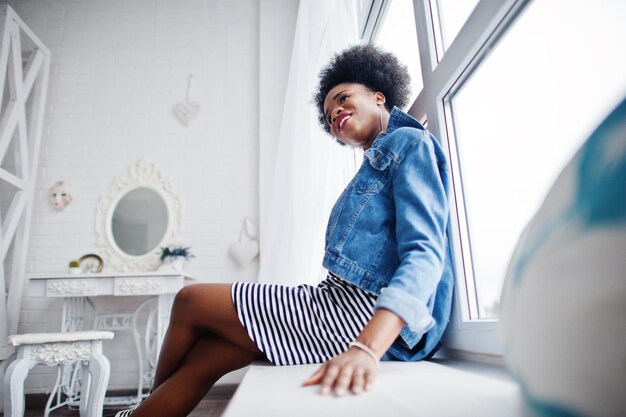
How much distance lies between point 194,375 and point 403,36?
142cm

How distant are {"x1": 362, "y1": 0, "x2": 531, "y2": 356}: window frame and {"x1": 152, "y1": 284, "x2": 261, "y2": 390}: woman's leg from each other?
1.61 ft

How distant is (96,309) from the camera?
261 cm

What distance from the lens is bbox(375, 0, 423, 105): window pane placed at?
1440 mm

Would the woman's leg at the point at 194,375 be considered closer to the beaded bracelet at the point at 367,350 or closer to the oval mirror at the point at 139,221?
the beaded bracelet at the point at 367,350

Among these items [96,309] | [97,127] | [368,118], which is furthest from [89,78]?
[368,118]

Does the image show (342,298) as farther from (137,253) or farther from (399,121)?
(137,253)

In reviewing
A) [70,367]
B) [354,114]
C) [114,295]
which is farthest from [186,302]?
[70,367]

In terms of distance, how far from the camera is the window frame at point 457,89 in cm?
82

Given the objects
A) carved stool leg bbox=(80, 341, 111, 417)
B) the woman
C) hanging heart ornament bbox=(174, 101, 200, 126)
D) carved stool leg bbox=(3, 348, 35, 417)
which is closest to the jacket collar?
the woman

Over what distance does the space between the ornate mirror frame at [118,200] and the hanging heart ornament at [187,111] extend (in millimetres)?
405

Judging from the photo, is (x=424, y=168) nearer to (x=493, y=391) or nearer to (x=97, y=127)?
(x=493, y=391)

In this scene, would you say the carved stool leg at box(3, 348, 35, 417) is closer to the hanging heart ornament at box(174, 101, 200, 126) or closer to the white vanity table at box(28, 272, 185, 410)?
the white vanity table at box(28, 272, 185, 410)

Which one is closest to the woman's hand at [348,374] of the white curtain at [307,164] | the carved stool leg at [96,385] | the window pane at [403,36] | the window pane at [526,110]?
the window pane at [526,110]

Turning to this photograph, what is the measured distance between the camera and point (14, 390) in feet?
5.04
